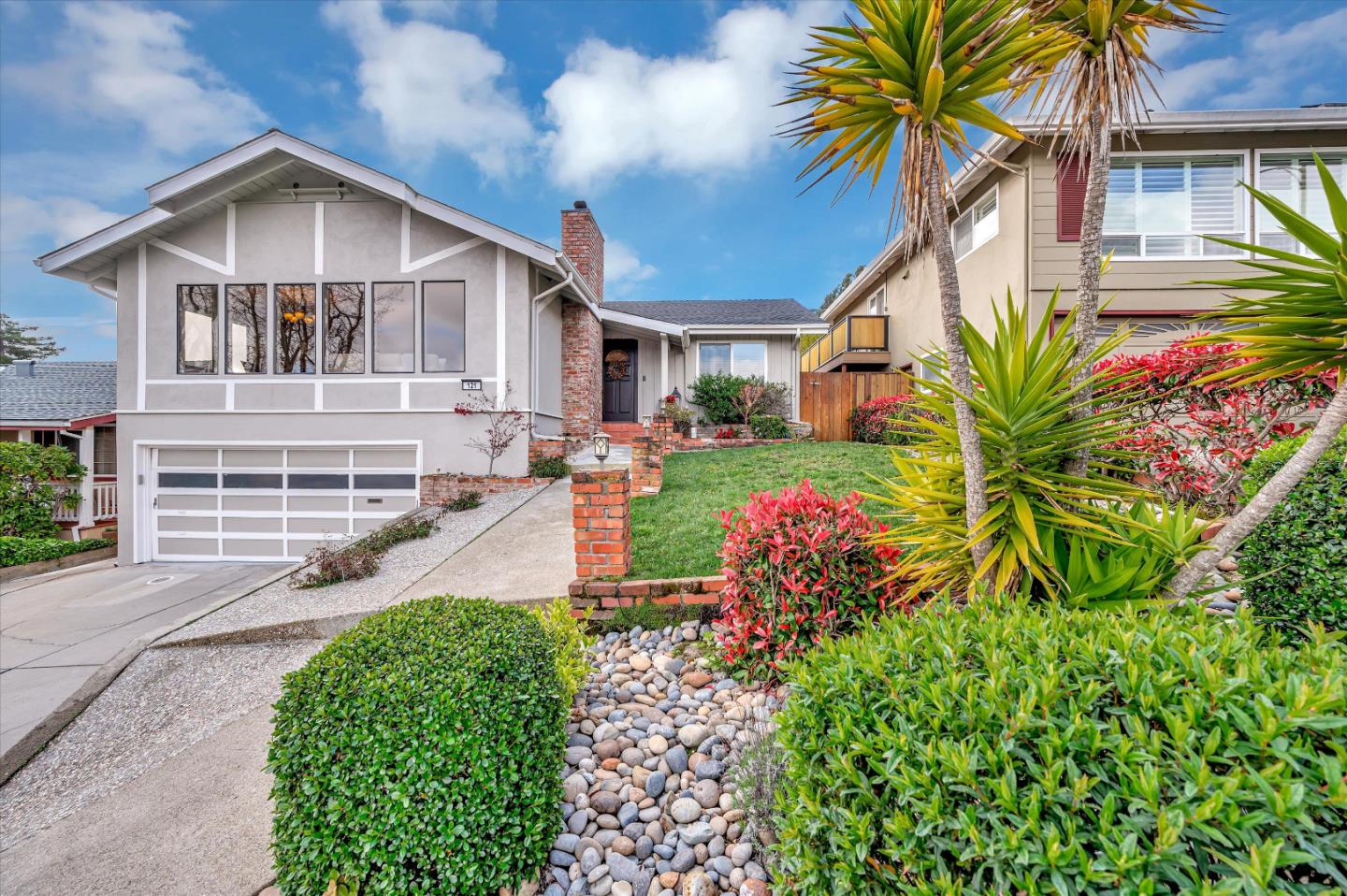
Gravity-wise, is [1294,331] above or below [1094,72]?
below

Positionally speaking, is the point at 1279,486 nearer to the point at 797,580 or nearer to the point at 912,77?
the point at 797,580

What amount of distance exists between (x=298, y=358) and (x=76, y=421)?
25.3 ft

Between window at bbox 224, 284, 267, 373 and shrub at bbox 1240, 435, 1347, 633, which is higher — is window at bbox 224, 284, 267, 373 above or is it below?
above

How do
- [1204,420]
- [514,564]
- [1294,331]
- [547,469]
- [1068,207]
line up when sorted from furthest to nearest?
[547,469]
[1068,207]
[514,564]
[1204,420]
[1294,331]

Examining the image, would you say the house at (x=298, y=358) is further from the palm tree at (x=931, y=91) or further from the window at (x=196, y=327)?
the palm tree at (x=931, y=91)

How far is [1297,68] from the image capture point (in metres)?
12.3

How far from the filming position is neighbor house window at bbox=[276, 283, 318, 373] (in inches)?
372

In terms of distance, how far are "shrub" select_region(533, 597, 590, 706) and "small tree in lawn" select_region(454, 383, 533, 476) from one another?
20.4 ft

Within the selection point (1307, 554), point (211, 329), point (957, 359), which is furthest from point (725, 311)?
point (1307, 554)

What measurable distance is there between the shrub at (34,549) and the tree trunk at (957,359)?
13.8 metres

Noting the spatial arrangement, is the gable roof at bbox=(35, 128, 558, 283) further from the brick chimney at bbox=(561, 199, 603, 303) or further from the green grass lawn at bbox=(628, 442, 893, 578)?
the green grass lawn at bbox=(628, 442, 893, 578)

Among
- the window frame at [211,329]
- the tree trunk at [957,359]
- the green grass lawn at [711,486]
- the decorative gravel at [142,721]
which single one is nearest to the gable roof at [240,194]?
the window frame at [211,329]

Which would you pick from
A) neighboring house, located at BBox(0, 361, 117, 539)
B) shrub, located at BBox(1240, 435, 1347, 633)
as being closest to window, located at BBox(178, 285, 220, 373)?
neighboring house, located at BBox(0, 361, 117, 539)

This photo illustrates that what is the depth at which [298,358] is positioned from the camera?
31.1 ft
